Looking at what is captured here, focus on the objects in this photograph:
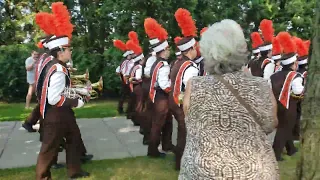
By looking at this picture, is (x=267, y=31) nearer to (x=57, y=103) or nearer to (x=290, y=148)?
(x=290, y=148)

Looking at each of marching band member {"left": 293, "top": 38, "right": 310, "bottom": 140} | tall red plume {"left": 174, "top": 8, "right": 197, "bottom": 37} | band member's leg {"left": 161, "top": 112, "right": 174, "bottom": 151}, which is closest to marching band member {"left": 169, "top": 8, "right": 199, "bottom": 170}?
tall red plume {"left": 174, "top": 8, "right": 197, "bottom": 37}

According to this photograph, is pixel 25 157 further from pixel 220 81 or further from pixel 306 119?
pixel 220 81

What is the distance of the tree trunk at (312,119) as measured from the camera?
3.81 m

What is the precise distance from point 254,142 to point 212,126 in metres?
0.26

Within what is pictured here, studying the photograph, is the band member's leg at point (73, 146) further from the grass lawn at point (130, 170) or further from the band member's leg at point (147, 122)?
the band member's leg at point (147, 122)

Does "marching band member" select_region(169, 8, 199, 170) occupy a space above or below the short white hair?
below

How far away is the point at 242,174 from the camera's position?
2631mm

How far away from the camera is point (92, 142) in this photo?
8.42 metres

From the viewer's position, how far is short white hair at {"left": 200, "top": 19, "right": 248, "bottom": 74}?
268cm

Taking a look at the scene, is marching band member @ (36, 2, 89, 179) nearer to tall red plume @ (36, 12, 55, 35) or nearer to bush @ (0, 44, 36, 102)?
tall red plume @ (36, 12, 55, 35)

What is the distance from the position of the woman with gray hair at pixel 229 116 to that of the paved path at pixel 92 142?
4.69 meters

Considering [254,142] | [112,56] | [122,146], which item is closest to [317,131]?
[254,142]

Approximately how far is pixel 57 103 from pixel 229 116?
10.2 ft

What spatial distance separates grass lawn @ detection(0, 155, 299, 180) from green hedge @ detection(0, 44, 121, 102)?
30.0ft
